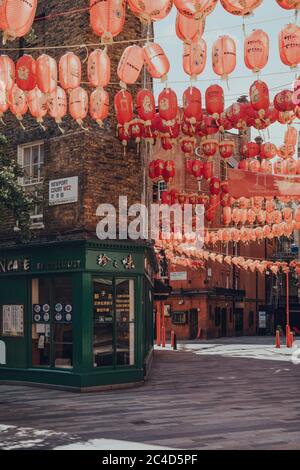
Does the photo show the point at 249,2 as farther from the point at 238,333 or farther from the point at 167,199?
the point at 238,333

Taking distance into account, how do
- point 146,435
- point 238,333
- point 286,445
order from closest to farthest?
point 286,445
point 146,435
point 238,333

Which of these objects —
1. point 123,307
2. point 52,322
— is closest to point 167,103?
point 123,307

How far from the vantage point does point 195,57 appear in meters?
13.0

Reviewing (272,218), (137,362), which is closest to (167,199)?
(272,218)

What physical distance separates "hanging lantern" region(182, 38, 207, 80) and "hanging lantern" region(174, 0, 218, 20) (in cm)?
316

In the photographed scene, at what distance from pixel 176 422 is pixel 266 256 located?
175 ft

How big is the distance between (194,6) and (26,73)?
15.5ft

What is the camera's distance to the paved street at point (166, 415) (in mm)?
10586

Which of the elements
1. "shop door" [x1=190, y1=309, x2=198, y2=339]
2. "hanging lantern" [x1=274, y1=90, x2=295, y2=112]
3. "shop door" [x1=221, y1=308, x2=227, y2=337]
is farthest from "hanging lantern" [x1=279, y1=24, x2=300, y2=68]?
"shop door" [x1=221, y1=308, x2=227, y2=337]

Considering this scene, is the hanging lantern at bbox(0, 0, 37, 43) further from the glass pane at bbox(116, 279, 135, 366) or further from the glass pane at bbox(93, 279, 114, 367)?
the glass pane at bbox(116, 279, 135, 366)

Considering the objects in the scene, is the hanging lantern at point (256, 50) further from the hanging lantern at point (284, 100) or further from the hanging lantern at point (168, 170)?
the hanging lantern at point (168, 170)

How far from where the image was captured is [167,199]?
25359mm

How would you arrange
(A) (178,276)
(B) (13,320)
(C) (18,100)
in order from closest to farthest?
(C) (18,100) < (B) (13,320) < (A) (178,276)

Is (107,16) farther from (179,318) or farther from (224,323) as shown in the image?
(224,323)
